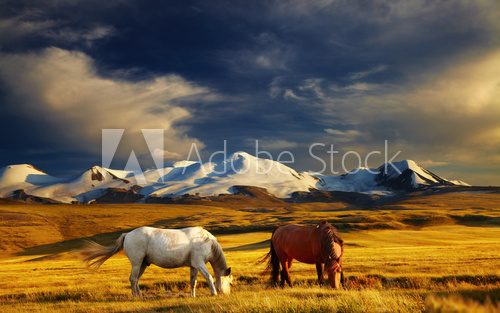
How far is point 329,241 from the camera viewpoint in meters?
16.3

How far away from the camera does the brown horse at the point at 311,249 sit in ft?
52.9

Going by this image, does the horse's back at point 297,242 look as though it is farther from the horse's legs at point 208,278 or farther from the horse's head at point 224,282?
the horse's legs at point 208,278

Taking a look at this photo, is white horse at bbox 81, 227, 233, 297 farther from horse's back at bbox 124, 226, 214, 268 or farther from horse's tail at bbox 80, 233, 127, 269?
horse's tail at bbox 80, 233, 127, 269

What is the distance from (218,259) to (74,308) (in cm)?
522

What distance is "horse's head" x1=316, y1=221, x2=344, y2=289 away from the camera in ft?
52.2

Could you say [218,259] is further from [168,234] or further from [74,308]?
[74,308]

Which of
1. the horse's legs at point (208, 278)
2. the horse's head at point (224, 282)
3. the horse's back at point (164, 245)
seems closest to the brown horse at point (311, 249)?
the horse's head at point (224, 282)

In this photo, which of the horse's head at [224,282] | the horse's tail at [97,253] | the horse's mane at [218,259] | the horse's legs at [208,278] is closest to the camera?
the horse's legs at [208,278]

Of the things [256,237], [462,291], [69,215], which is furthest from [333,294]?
[69,215]

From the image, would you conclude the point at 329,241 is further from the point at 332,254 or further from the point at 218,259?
the point at 218,259

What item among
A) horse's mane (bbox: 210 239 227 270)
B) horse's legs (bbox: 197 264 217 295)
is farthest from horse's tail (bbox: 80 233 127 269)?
horse's mane (bbox: 210 239 227 270)

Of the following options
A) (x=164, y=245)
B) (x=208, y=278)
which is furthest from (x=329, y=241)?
(x=164, y=245)

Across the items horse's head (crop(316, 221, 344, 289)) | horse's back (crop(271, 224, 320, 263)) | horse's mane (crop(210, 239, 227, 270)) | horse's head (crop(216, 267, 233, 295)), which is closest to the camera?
horse's head (crop(316, 221, 344, 289))

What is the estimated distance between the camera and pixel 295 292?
1488cm
